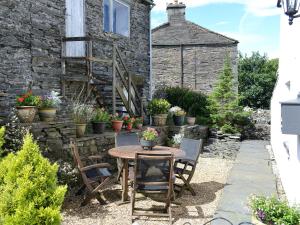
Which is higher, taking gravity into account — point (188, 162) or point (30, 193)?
point (30, 193)

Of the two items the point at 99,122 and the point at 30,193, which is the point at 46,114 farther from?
the point at 30,193

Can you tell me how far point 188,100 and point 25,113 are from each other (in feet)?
36.3

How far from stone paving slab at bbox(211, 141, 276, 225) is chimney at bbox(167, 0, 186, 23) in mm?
11970

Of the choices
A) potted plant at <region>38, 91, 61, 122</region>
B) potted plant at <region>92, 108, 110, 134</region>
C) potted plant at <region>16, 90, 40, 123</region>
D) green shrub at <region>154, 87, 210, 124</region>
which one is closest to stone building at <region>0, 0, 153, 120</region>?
potted plant at <region>16, 90, 40, 123</region>

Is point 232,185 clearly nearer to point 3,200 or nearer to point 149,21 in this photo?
point 3,200

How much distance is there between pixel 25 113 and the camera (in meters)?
6.27

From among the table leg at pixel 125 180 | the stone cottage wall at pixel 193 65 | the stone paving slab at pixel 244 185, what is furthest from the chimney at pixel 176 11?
the table leg at pixel 125 180

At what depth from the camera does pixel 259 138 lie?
48.1ft

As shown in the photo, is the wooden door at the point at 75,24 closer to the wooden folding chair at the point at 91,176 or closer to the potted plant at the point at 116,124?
the potted plant at the point at 116,124

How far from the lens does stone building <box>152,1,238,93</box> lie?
19.7 m

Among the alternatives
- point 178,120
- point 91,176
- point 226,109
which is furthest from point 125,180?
point 226,109

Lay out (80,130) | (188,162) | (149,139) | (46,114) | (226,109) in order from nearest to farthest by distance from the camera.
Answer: (149,139), (188,162), (46,114), (80,130), (226,109)

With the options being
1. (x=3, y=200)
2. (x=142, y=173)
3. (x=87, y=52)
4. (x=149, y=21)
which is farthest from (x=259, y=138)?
(x=3, y=200)

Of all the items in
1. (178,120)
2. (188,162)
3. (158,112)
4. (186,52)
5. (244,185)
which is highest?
(186,52)
